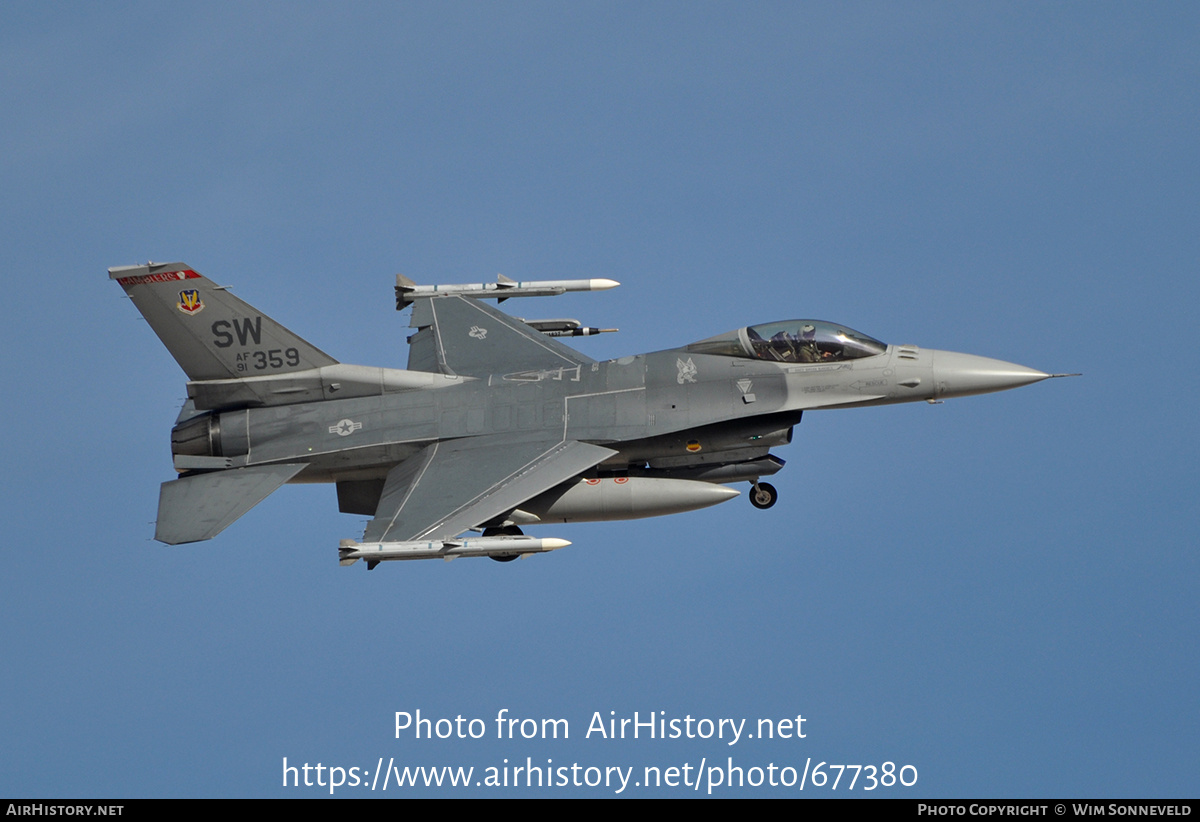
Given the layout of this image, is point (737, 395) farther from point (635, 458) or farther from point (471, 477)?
point (471, 477)

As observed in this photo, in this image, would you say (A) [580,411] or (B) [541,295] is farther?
(B) [541,295]

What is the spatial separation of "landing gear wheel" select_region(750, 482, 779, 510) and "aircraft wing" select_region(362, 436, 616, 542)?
117 inches

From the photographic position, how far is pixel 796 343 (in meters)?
28.8

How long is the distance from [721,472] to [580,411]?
2767 millimetres

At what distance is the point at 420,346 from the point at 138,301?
5717 millimetres

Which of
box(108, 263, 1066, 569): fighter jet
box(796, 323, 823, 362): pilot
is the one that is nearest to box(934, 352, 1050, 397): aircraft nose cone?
box(108, 263, 1066, 569): fighter jet

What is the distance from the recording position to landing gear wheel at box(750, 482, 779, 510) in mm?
29422

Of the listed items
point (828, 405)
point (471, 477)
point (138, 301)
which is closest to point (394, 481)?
point (471, 477)

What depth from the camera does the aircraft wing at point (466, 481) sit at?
26.9 meters

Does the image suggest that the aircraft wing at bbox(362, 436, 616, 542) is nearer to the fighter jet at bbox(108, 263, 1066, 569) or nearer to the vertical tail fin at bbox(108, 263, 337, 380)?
the fighter jet at bbox(108, 263, 1066, 569)

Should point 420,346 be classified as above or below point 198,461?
above

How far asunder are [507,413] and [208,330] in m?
5.62

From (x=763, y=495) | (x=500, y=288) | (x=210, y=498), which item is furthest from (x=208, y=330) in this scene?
(x=763, y=495)

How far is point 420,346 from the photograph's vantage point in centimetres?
3247
